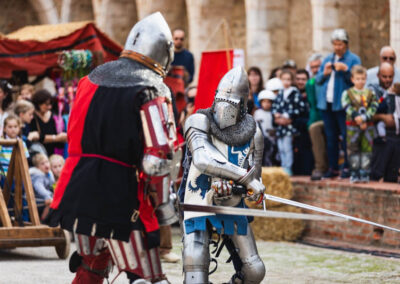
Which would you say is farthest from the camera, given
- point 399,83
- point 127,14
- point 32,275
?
point 127,14

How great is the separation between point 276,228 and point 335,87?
5.48 feet

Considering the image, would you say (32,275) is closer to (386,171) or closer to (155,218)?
(155,218)

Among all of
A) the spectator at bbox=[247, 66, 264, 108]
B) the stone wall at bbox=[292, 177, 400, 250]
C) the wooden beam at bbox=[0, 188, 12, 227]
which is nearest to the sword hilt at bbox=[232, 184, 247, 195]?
the wooden beam at bbox=[0, 188, 12, 227]

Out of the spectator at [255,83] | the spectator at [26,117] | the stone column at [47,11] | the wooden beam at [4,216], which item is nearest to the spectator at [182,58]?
the spectator at [255,83]

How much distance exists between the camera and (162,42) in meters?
5.68

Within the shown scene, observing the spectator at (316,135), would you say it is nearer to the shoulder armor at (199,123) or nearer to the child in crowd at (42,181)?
the child in crowd at (42,181)

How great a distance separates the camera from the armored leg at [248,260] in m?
6.48

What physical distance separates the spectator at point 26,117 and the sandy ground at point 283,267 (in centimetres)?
121

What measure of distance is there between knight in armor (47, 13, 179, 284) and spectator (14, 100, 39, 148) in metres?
5.32

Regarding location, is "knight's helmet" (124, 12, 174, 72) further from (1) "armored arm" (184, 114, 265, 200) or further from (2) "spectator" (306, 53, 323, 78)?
(2) "spectator" (306, 53, 323, 78)

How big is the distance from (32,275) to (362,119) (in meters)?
3.80

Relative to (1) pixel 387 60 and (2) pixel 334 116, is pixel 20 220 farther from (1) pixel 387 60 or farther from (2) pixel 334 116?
(1) pixel 387 60

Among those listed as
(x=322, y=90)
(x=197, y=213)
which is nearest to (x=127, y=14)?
(x=322, y=90)

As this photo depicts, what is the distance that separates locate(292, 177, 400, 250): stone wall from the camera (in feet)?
34.2
